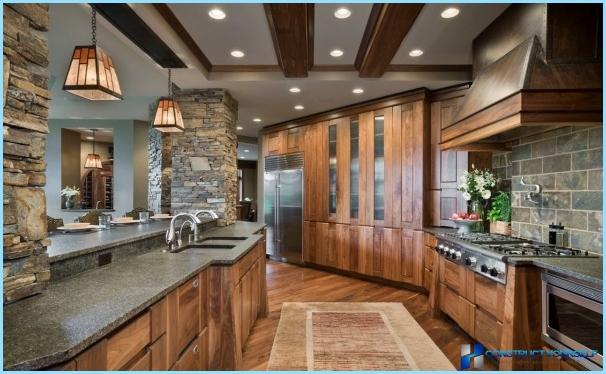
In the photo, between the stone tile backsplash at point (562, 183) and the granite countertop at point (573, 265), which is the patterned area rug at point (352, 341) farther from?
the stone tile backsplash at point (562, 183)

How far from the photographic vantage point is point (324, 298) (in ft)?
13.5

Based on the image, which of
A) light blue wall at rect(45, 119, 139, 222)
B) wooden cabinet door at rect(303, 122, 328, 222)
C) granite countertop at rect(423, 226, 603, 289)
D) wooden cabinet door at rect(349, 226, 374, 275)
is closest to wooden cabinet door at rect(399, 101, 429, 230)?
wooden cabinet door at rect(349, 226, 374, 275)

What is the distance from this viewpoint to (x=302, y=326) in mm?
3180

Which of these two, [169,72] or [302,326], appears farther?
[169,72]

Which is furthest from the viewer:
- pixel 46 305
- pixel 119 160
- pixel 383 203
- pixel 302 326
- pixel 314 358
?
pixel 119 160

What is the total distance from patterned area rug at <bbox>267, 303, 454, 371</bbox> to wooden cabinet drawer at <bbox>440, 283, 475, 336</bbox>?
307mm

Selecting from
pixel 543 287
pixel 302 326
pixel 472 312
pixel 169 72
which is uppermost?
pixel 169 72

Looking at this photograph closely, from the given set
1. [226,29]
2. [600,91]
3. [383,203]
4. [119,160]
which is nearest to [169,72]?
[226,29]

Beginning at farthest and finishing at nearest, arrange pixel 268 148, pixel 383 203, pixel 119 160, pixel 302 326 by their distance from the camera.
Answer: pixel 119 160 < pixel 268 148 < pixel 383 203 < pixel 302 326

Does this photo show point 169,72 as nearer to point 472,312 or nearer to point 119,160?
point 472,312

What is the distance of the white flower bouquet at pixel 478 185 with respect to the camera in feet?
11.3

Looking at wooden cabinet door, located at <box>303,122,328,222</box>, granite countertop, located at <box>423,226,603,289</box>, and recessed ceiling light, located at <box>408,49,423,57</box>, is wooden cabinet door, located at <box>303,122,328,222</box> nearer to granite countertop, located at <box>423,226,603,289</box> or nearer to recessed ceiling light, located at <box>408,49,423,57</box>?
recessed ceiling light, located at <box>408,49,423,57</box>

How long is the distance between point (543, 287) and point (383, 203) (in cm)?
280

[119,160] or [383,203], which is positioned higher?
[119,160]
